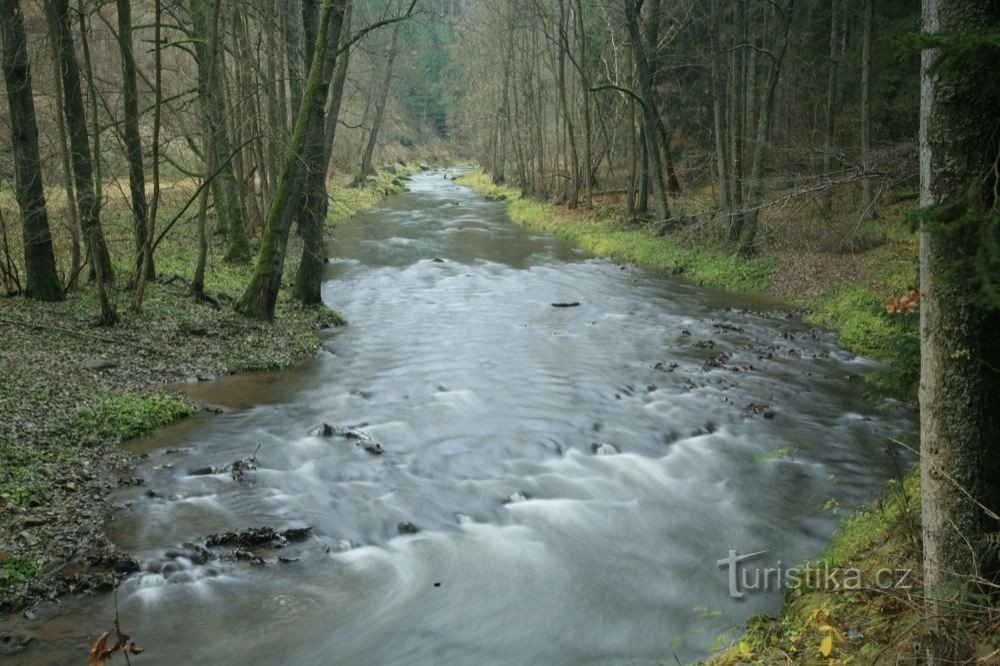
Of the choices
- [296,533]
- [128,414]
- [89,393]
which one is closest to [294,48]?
[89,393]

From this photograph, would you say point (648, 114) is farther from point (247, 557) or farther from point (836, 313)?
point (247, 557)

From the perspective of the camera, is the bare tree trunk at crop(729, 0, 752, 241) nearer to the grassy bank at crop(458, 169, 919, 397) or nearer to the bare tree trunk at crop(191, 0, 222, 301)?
the grassy bank at crop(458, 169, 919, 397)

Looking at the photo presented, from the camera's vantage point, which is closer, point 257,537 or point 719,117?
point 257,537

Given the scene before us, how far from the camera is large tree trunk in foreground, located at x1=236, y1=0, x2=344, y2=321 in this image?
15203 millimetres

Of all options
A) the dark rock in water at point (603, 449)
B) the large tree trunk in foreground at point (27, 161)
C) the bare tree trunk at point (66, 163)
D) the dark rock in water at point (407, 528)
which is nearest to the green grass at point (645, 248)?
the dark rock in water at point (603, 449)

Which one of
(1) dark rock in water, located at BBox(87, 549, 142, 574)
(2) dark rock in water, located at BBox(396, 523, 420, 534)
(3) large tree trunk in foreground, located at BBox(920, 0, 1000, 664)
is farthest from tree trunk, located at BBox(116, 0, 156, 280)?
(3) large tree trunk in foreground, located at BBox(920, 0, 1000, 664)

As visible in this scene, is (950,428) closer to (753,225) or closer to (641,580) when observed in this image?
(641,580)

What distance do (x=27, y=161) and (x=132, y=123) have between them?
6.66ft

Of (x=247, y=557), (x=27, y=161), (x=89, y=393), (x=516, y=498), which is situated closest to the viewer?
(x=247, y=557)

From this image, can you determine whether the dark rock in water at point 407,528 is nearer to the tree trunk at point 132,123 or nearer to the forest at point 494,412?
the forest at point 494,412

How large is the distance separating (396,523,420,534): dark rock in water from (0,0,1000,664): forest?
3 centimetres

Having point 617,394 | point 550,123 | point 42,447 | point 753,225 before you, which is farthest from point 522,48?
point 42,447

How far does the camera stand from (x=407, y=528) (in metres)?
8.23

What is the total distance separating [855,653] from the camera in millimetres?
4691
